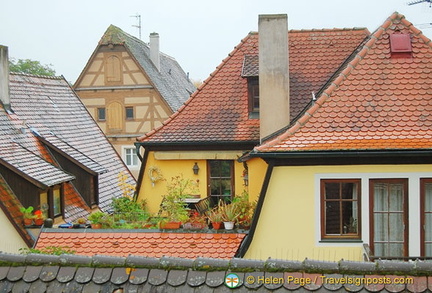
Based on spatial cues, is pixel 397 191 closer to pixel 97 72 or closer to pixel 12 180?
pixel 12 180

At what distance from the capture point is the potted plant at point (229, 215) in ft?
37.5

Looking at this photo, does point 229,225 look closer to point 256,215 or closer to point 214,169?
point 256,215

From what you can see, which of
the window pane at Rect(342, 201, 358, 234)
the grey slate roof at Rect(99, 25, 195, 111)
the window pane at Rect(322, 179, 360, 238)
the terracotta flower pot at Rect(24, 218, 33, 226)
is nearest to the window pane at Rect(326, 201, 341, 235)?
the window pane at Rect(322, 179, 360, 238)

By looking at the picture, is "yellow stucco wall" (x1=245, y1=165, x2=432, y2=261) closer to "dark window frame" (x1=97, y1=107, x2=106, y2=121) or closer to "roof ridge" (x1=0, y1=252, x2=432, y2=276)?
"roof ridge" (x1=0, y1=252, x2=432, y2=276)

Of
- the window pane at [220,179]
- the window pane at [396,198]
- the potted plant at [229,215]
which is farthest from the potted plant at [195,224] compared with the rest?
the window pane at [396,198]

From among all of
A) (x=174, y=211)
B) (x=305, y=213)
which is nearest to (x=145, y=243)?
(x=174, y=211)

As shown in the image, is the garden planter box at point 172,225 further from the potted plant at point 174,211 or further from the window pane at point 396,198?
the window pane at point 396,198

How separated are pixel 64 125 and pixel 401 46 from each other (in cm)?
1163

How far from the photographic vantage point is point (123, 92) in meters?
30.0

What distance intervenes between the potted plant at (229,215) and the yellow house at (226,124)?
1681 mm

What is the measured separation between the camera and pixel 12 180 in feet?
45.1

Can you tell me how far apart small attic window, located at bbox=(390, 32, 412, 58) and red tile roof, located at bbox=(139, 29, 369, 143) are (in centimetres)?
280

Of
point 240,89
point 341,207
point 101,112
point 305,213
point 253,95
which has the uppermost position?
point 101,112

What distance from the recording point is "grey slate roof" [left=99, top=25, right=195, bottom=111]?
29625 millimetres
